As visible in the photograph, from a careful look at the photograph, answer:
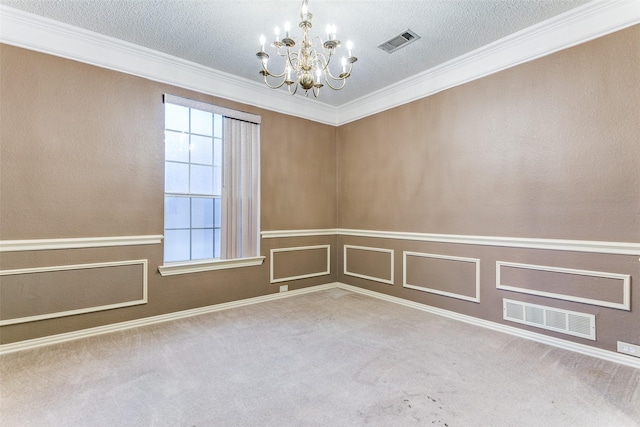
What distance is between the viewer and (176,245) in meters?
3.58

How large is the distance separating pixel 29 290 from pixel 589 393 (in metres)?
4.45

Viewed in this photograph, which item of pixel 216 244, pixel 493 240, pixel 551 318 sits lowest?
pixel 551 318

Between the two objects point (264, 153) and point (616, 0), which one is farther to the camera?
point (264, 153)

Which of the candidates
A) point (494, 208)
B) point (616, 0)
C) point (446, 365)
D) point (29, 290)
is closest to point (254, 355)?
point (446, 365)

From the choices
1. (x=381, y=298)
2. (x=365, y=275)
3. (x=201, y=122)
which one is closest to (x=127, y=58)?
(x=201, y=122)

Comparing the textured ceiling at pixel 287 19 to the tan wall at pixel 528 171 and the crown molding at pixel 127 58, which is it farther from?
the tan wall at pixel 528 171

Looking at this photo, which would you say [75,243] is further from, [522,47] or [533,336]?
[522,47]

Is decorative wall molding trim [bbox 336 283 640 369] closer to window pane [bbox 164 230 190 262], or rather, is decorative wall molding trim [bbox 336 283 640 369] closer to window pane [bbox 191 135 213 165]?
window pane [bbox 164 230 190 262]

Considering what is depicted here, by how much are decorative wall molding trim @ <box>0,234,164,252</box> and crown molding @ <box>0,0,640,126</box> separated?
1725 mm

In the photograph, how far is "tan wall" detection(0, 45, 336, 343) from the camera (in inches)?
104

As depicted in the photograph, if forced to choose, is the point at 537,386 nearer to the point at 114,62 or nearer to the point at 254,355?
the point at 254,355

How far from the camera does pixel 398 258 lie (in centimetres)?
409

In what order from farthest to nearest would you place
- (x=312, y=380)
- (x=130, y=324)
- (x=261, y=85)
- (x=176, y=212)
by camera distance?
(x=261, y=85) < (x=176, y=212) < (x=130, y=324) < (x=312, y=380)

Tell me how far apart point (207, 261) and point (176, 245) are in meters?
0.40
